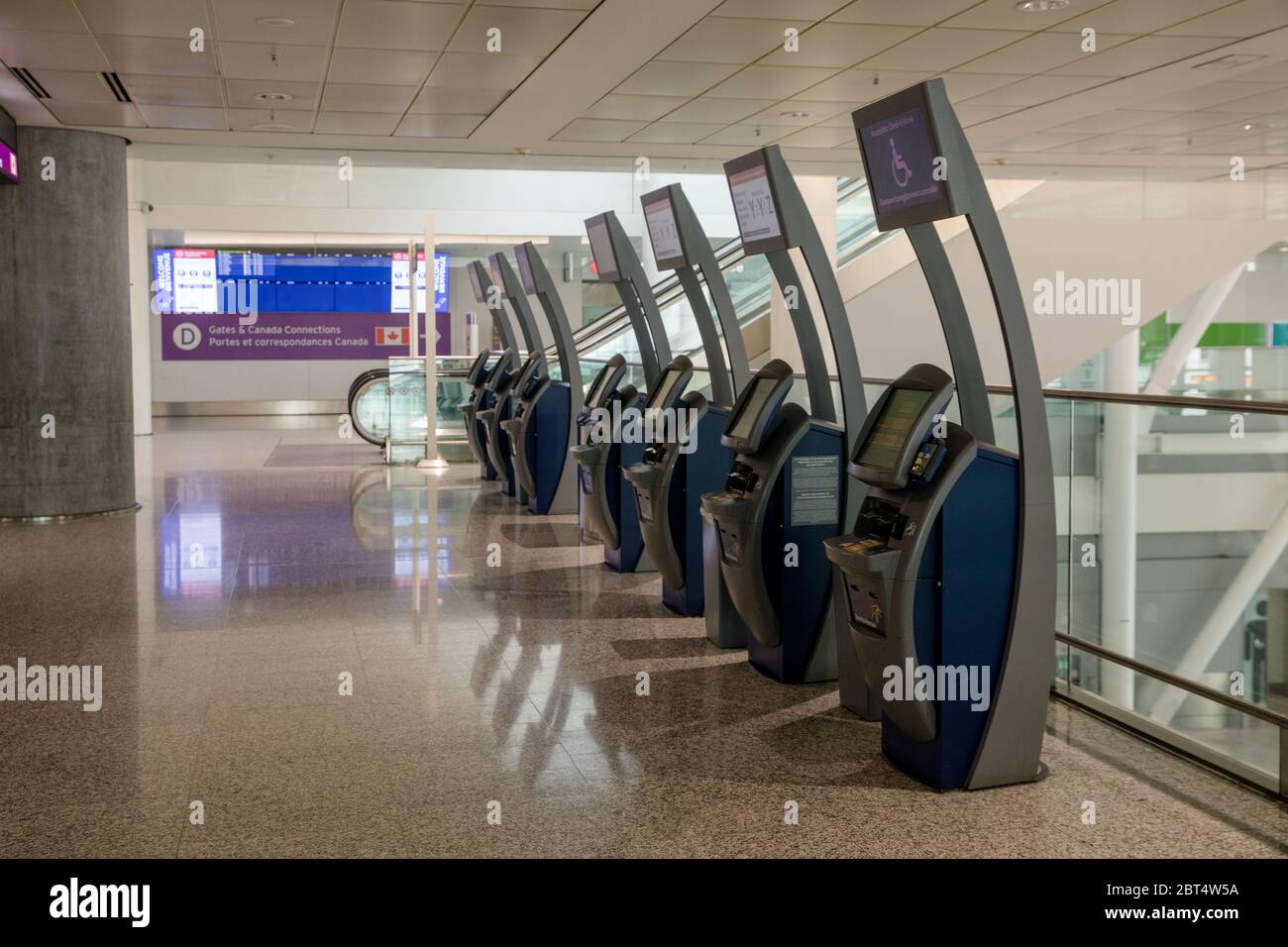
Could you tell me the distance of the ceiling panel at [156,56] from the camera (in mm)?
6598

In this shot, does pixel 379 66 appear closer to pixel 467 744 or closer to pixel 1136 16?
pixel 1136 16

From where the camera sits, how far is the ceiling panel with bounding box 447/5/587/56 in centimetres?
625

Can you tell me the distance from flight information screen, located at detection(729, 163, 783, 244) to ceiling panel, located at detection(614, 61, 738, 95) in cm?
301

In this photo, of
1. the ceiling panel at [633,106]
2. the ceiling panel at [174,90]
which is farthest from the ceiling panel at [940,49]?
the ceiling panel at [174,90]

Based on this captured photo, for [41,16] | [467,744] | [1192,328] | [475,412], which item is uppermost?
[41,16]

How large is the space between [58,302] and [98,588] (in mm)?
3181

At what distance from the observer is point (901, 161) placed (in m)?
3.43

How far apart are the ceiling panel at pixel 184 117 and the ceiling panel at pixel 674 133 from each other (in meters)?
3.05

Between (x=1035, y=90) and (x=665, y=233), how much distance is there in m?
3.63

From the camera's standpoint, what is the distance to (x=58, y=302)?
8.70 metres

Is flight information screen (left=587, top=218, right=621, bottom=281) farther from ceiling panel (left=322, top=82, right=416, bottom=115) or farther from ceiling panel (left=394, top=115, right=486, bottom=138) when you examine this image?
ceiling panel (left=394, top=115, right=486, bottom=138)

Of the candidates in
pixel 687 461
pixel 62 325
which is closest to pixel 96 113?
pixel 62 325

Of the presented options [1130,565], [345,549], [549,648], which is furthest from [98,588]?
[1130,565]
